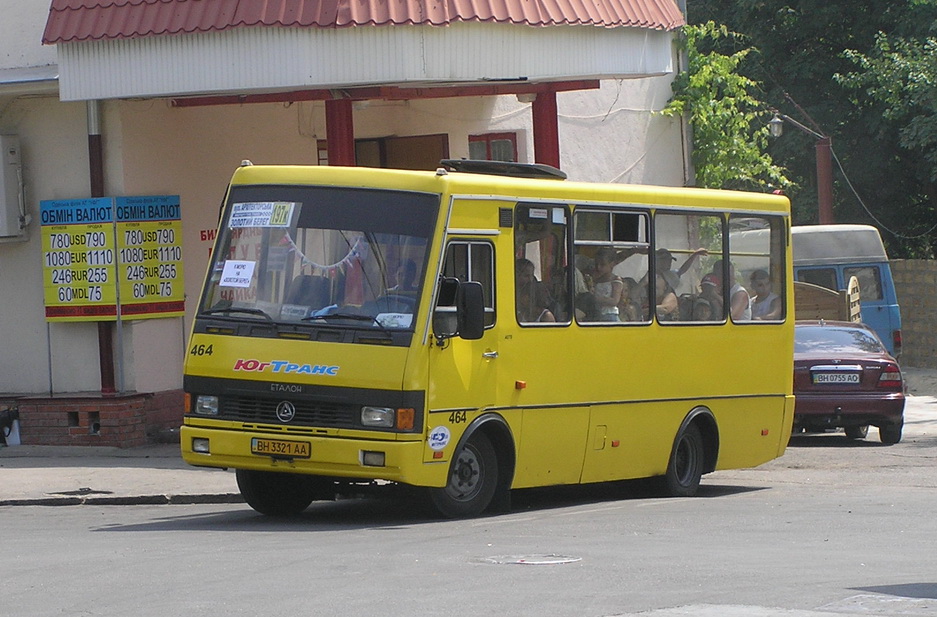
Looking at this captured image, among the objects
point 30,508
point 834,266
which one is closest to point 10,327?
point 30,508

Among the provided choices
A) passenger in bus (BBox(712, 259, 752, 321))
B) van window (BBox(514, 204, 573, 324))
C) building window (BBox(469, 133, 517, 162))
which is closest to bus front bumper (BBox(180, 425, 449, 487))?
van window (BBox(514, 204, 573, 324))

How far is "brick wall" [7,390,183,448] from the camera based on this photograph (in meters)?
17.8

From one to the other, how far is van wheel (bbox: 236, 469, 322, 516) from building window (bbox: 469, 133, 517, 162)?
11331mm

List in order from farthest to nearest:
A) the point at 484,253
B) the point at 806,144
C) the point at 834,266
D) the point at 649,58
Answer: the point at 806,144 < the point at 834,266 < the point at 649,58 < the point at 484,253

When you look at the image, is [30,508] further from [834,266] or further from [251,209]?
[834,266]

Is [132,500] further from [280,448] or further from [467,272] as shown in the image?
[467,272]

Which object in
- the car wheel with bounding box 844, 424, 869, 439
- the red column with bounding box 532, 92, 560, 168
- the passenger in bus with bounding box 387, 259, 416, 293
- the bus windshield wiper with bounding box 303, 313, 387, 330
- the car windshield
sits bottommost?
the car wheel with bounding box 844, 424, 869, 439

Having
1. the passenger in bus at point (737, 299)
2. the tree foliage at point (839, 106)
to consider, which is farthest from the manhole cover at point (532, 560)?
the tree foliage at point (839, 106)

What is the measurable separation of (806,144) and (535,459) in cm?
2690

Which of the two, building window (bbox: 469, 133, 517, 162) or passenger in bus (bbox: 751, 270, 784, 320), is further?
building window (bbox: 469, 133, 517, 162)

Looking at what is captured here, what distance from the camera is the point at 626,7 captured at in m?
18.6

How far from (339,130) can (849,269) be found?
11997 mm

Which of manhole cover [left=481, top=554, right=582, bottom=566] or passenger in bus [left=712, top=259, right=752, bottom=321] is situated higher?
passenger in bus [left=712, top=259, right=752, bottom=321]

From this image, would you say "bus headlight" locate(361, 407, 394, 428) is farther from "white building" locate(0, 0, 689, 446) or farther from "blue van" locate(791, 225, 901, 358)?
"blue van" locate(791, 225, 901, 358)
